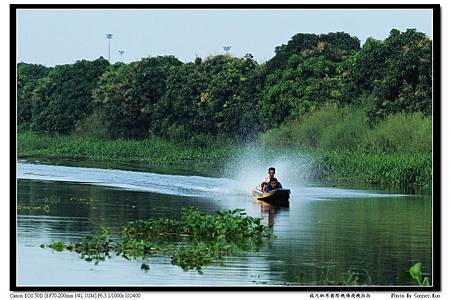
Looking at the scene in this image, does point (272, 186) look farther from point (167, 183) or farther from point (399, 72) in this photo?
point (399, 72)

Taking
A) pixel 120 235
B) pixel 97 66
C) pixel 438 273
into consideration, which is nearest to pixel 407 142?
pixel 120 235

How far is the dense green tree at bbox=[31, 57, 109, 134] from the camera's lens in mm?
57781

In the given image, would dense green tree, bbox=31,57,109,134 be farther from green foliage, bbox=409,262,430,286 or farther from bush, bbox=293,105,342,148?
green foliage, bbox=409,262,430,286

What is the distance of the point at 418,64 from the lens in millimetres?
37562

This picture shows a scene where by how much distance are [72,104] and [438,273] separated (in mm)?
45875

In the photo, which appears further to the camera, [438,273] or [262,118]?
[262,118]

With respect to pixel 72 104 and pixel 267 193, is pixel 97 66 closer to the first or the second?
pixel 72 104

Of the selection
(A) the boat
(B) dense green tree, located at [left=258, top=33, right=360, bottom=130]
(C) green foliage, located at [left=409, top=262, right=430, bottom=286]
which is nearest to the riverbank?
(B) dense green tree, located at [left=258, top=33, right=360, bottom=130]

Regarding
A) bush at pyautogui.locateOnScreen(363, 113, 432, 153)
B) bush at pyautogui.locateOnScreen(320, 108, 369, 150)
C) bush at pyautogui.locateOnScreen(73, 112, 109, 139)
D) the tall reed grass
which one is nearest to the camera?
the tall reed grass

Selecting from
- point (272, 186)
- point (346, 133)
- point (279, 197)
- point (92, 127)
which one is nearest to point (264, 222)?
point (279, 197)

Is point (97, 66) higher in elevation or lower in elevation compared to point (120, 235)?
higher

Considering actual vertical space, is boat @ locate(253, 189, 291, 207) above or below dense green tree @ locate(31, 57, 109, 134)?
below

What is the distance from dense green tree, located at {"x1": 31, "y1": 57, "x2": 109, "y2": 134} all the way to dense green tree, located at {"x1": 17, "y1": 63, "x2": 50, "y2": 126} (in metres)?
0.91

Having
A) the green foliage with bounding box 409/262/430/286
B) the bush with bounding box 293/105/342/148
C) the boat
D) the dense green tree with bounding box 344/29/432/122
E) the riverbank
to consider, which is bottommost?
the green foliage with bounding box 409/262/430/286
